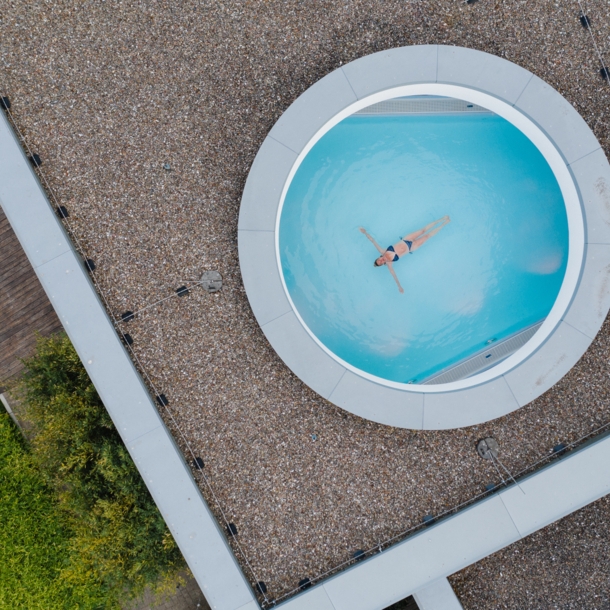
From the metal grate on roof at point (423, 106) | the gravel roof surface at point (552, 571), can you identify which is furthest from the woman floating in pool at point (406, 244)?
the gravel roof surface at point (552, 571)

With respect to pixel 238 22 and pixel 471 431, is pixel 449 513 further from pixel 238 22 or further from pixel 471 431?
pixel 238 22

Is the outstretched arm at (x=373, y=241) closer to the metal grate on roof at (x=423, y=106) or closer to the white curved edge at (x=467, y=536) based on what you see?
the metal grate on roof at (x=423, y=106)

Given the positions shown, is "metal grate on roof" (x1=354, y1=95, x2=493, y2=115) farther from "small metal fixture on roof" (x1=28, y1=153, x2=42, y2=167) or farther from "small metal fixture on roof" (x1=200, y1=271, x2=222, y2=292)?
"small metal fixture on roof" (x1=28, y1=153, x2=42, y2=167)

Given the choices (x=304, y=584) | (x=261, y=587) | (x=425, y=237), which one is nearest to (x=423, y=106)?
(x=425, y=237)

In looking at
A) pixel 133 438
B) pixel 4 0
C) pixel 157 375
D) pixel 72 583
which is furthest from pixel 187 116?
pixel 72 583

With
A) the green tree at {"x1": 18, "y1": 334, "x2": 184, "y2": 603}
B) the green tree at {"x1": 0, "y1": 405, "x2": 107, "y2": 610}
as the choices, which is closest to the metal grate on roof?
the green tree at {"x1": 18, "y1": 334, "x2": 184, "y2": 603}
